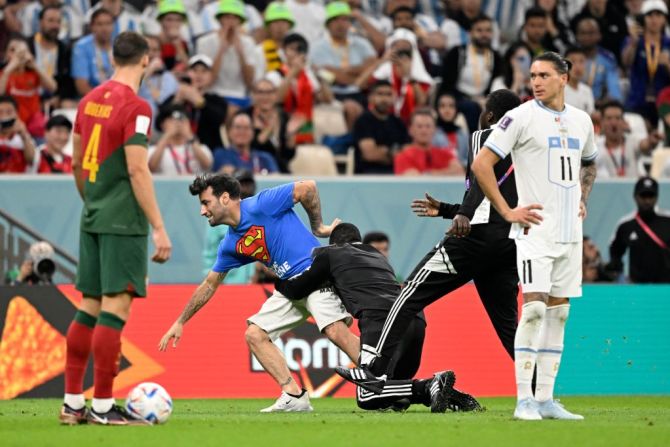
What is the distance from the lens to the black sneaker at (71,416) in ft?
28.3

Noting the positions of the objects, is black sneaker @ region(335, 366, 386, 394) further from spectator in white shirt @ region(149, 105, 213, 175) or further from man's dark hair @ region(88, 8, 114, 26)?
man's dark hair @ region(88, 8, 114, 26)

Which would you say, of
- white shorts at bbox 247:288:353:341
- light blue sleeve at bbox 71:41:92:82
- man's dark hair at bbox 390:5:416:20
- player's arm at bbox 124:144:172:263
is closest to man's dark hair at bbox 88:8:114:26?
light blue sleeve at bbox 71:41:92:82

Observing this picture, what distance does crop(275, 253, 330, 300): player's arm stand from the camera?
10719mm

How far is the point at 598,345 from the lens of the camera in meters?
14.4

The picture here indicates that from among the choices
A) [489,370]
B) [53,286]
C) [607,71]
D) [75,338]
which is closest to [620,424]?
[75,338]

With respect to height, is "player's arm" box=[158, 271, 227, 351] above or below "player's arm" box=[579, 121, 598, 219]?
below

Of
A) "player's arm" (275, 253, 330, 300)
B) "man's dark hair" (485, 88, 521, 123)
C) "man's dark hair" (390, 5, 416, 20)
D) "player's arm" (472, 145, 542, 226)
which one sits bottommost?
"player's arm" (275, 253, 330, 300)

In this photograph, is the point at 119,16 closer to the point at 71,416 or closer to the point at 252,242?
the point at 252,242

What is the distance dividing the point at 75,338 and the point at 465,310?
6.55m

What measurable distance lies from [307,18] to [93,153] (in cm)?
1187

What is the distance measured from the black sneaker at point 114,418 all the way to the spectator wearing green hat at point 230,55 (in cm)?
1014

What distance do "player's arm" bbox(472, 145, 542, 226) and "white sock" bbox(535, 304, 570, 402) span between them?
0.73 m

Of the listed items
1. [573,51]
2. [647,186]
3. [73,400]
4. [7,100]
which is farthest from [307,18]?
[73,400]

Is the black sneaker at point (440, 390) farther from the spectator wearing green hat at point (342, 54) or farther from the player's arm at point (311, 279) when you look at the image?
the spectator wearing green hat at point (342, 54)
